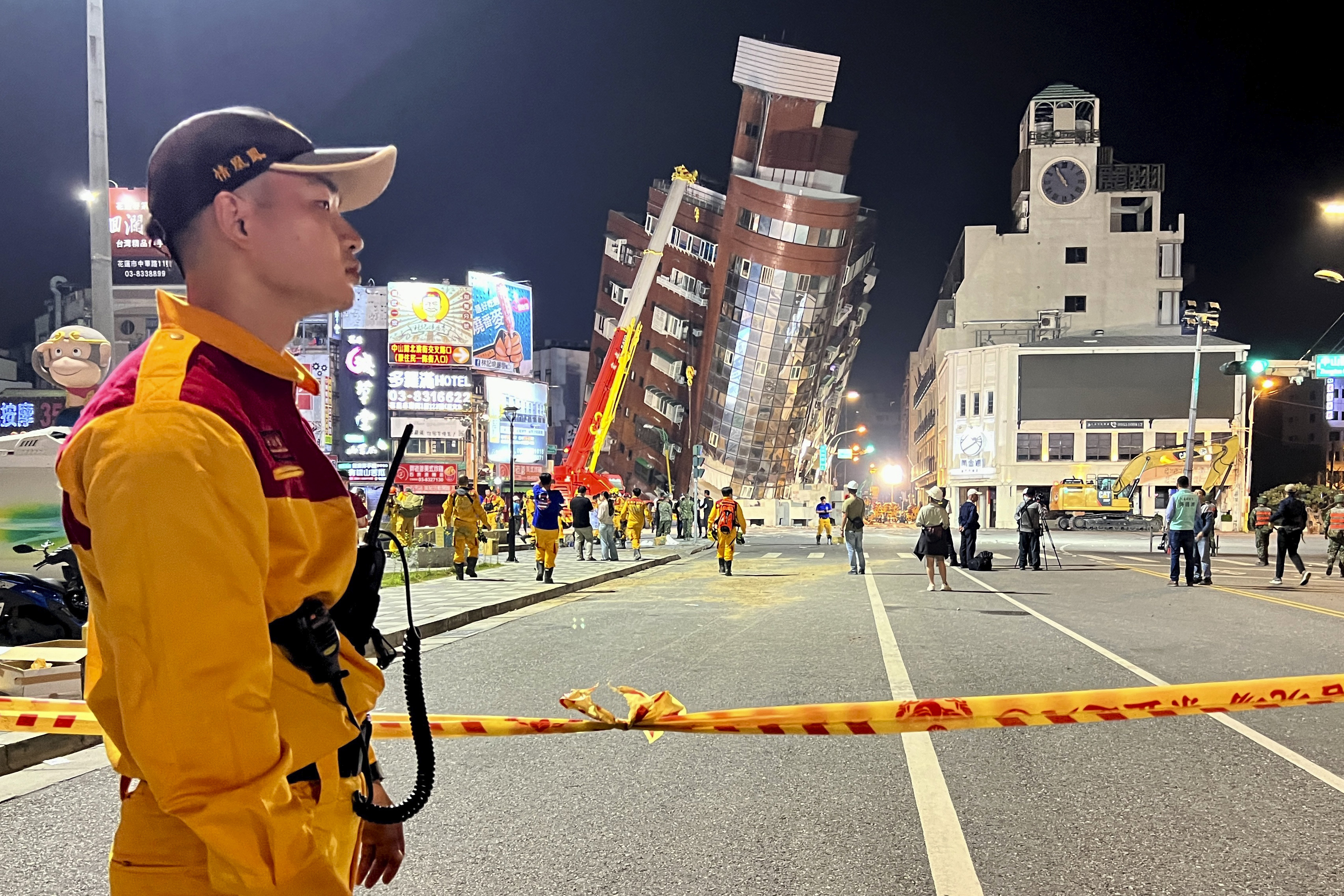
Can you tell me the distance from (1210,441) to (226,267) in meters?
79.4

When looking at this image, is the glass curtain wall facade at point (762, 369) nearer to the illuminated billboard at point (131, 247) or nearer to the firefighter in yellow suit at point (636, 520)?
the illuminated billboard at point (131, 247)

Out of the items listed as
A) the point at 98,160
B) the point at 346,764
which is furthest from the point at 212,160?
the point at 98,160

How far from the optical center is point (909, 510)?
66500 mm

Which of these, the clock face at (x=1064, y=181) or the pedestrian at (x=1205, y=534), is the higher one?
the clock face at (x=1064, y=181)

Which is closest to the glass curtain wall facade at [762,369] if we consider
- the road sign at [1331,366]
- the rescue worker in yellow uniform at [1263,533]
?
the road sign at [1331,366]

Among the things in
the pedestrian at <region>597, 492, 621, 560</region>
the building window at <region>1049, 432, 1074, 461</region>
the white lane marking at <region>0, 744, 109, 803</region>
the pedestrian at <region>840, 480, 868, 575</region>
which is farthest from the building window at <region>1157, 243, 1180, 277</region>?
the white lane marking at <region>0, 744, 109, 803</region>

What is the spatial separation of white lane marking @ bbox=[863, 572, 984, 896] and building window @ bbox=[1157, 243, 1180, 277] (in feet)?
297

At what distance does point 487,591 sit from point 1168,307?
282ft

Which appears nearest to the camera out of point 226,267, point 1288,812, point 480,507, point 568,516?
point 226,267

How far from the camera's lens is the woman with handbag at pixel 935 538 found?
16.0m

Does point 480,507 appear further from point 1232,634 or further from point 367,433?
point 367,433

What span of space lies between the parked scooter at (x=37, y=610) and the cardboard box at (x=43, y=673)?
165cm

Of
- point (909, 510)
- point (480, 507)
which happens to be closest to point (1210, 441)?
point (909, 510)

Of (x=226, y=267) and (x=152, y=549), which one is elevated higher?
(x=226, y=267)
